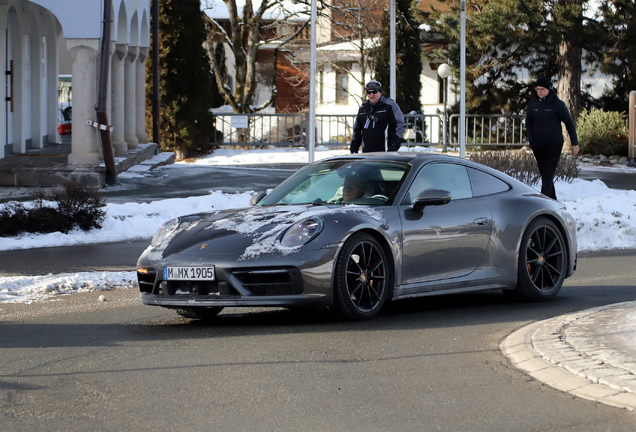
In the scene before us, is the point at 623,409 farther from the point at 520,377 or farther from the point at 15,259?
the point at 15,259

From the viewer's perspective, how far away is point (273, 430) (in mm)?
4270

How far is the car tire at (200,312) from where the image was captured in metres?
7.19

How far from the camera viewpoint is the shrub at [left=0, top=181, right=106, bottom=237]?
12.1 meters

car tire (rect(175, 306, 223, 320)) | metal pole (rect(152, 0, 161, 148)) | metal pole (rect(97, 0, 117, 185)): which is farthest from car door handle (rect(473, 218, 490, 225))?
metal pole (rect(152, 0, 161, 148))

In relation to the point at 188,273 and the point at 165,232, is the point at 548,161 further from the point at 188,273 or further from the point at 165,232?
the point at 188,273

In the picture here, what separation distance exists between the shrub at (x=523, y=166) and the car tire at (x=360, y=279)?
11.6 m

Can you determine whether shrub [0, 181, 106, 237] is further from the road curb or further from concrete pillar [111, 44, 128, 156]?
concrete pillar [111, 44, 128, 156]

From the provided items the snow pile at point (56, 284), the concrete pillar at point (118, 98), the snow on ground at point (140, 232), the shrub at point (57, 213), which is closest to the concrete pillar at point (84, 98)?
the concrete pillar at point (118, 98)

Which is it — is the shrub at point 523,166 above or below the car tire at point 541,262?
above

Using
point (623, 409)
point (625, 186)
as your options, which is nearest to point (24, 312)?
point (623, 409)

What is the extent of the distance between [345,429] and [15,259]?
7.32 m

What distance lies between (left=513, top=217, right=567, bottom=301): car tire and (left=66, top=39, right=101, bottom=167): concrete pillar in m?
12.9

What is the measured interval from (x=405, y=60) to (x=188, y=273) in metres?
32.0

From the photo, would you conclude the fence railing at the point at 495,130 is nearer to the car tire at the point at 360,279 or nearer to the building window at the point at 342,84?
the building window at the point at 342,84
